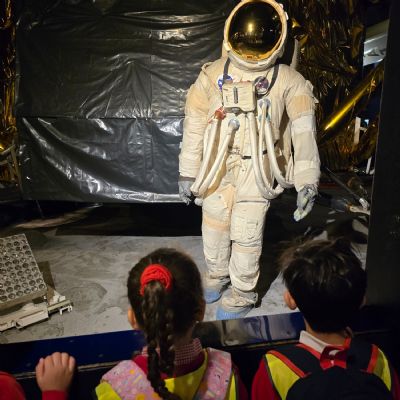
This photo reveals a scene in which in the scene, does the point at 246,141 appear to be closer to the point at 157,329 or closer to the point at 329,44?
the point at 157,329

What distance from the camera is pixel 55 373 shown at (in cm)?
101

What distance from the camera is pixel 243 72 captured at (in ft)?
7.15

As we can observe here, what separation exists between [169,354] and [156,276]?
0.19 meters

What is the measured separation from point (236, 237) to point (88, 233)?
Result: 218 centimetres

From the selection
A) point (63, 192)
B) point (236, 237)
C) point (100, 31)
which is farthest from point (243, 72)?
point (63, 192)

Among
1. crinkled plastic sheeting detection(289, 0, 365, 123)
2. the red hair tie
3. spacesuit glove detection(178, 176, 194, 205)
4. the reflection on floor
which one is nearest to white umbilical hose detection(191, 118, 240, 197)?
spacesuit glove detection(178, 176, 194, 205)

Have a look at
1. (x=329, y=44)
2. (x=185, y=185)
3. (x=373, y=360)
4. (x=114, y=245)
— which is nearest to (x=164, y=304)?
(x=373, y=360)

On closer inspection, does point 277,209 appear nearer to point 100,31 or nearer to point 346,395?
point 100,31

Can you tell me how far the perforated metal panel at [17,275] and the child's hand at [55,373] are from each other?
1.37 meters

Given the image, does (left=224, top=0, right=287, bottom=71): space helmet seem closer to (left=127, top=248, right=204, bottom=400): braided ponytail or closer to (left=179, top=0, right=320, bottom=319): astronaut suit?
(left=179, top=0, right=320, bottom=319): astronaut suit

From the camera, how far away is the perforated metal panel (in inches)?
87.6

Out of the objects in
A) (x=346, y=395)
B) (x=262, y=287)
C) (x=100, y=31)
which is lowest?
(x=262, y=287)

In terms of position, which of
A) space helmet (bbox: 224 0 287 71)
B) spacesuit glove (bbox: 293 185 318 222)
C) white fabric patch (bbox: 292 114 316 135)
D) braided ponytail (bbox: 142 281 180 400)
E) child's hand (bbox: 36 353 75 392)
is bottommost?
child's hand (bbox: 36 353 75 392)

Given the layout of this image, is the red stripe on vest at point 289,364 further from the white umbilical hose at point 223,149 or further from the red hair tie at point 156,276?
the white umbilical hose at point 223,149
